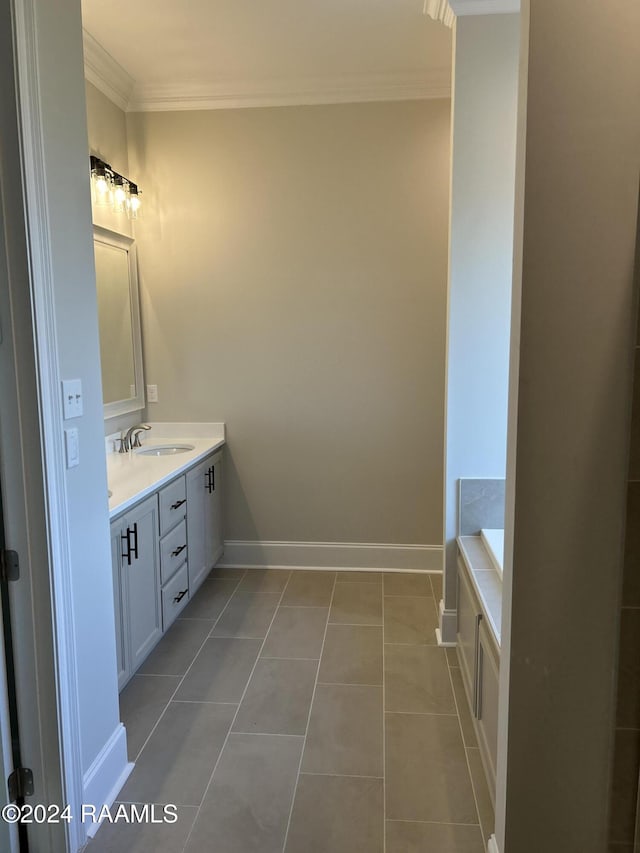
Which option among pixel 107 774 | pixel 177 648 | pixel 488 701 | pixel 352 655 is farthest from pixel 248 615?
pixel 488 701

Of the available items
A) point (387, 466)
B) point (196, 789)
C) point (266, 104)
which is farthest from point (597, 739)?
point (266, 104)

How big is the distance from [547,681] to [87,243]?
1753 millimetres

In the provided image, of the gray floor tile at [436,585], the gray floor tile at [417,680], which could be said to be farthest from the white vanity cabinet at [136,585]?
the gray floor tile at [436,585]

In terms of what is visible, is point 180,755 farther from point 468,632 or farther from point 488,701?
point 468,632

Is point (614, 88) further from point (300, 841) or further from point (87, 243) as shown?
point (300, 841)

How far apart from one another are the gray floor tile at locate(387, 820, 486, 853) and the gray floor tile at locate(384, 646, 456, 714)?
1.97 ft

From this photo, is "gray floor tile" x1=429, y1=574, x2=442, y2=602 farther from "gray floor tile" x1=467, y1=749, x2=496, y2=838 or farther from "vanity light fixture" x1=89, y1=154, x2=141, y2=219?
"vanity light fixture" x1=89, y1=154, x2=141, y2=219

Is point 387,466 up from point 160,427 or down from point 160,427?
down

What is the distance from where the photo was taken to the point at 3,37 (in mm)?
1463

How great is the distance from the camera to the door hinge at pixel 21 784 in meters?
1.70

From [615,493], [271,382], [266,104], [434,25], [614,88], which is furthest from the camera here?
[271,382]

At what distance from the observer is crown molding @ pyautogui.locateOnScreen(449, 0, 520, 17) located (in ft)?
8.50

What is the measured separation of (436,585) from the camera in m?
3.77

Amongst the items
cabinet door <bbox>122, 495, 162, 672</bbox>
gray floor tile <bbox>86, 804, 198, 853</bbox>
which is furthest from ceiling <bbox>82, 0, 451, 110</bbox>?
gray floor tile <bbox>86, 804, 198, 853</bbox>
